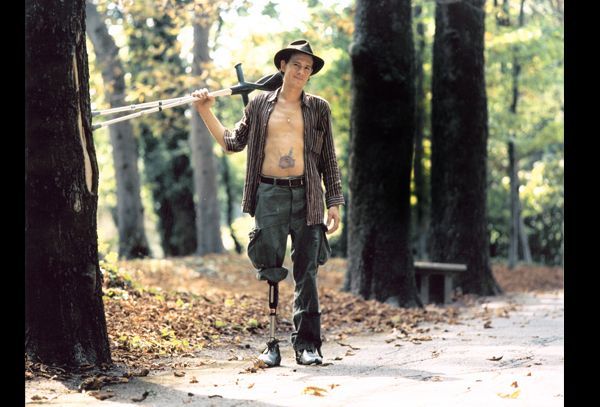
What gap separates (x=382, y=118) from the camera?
11.1 m

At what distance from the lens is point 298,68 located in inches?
260

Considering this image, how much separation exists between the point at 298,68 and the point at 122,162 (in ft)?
42.0

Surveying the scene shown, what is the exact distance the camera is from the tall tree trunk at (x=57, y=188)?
18.9 feet

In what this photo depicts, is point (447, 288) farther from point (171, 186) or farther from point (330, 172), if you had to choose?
point (171, 186)

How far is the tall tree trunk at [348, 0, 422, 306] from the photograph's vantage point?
11133 millimetres

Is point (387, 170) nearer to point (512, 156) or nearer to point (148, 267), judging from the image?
point (148, 267)

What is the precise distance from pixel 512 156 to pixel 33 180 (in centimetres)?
1581

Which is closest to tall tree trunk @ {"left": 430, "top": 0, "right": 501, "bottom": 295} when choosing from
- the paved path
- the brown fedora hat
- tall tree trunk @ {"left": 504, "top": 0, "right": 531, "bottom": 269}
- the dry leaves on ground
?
the dry leaves on ground

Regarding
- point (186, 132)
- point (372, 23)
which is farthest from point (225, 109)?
point (372, 23)

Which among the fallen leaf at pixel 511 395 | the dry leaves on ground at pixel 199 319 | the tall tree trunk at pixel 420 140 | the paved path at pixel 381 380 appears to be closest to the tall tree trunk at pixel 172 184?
the tall tree trunk at pixel 420 140

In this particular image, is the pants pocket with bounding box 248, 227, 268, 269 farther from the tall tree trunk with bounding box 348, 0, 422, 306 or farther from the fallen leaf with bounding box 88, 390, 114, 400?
the tall tree trunk with bounding box 348, 0, 422, 306

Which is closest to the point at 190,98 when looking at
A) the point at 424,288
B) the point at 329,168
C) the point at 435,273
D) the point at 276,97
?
the point at 276,97

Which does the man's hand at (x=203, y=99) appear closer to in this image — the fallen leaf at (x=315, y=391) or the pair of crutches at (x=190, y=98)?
the pair of crutches at (x=190, y=98)
